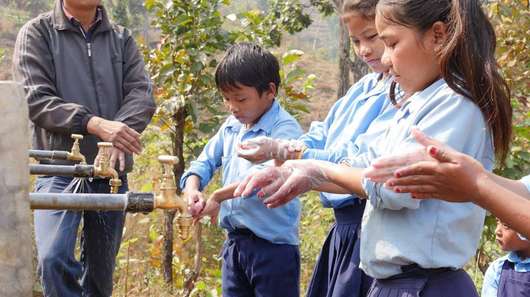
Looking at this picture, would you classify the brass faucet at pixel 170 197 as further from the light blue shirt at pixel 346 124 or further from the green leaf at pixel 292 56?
the green leaf at pixel 292 56

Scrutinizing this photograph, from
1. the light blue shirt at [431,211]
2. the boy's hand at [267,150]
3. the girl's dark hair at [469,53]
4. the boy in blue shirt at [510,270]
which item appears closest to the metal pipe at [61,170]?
the boy's hand at [267,150]

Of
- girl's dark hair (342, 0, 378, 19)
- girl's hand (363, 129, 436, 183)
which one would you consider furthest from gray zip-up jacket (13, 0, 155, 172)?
girl's hand (363, 129, 436, 183)

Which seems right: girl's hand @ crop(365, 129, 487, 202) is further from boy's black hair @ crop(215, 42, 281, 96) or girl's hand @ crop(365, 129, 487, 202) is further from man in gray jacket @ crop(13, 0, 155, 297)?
man in gray jacket @ crop(13, 0, 155, 297)

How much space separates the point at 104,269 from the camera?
3762mm

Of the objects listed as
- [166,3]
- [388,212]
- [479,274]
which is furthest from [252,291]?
[479,274]

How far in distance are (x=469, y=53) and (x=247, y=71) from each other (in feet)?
4.27

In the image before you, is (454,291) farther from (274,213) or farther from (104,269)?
(104,269)

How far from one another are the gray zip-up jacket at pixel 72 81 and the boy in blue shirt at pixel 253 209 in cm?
74

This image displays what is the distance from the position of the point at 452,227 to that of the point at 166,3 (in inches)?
140

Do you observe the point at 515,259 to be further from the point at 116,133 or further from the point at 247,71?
the point at 116,133

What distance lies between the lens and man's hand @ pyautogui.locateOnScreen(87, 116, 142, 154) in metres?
3.41

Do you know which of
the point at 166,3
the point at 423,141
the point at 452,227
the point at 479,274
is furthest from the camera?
the point at 479,274

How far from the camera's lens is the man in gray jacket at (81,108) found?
347 cm

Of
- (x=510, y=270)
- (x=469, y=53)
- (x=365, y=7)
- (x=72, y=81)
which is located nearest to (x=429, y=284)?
(x=469, y=53)
